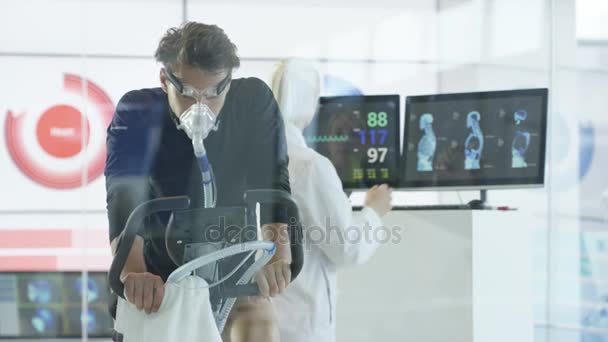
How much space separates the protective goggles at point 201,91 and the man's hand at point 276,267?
0.38 metres

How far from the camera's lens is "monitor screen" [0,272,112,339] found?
2.86 m

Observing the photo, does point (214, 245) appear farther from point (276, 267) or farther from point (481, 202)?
point (481, 202)

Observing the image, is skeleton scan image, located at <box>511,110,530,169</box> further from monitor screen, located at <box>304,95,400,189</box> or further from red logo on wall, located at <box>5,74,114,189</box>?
red logo on wall, located at <box>5,74,114,189</box>

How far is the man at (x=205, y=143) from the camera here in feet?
7.55

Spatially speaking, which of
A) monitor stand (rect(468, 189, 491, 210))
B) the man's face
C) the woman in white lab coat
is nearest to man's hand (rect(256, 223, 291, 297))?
the woman in white lab coat

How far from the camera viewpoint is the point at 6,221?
289 cm

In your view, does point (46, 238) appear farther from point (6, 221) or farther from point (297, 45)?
point (297, 45)

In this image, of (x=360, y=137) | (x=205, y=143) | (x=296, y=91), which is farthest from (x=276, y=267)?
(x=360, y=137)

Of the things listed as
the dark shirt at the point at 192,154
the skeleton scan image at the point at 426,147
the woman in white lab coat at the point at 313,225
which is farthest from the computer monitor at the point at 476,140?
the dark shirt at the point at 192,154

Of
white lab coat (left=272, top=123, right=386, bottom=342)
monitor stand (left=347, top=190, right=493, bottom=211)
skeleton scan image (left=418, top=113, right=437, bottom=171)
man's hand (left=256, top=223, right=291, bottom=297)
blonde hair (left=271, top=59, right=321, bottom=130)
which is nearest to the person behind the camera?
man's hand (left=256, top=223, right=291, bottom=297)

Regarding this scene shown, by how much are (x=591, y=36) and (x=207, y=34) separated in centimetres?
182

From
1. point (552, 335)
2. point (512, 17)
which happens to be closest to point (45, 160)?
point (512, 17)

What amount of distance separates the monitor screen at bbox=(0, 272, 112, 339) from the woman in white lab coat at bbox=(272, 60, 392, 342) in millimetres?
743

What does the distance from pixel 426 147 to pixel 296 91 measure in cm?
62
